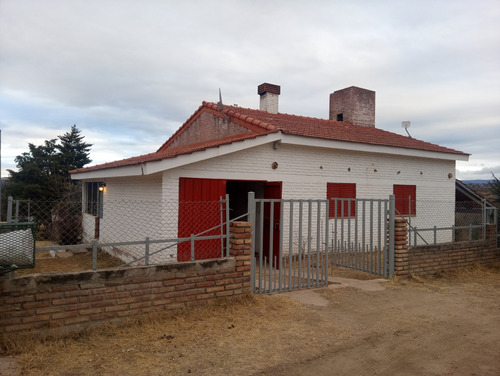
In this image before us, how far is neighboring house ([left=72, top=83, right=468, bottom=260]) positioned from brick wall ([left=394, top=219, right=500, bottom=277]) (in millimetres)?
3373

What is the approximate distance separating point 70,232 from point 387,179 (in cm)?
1130

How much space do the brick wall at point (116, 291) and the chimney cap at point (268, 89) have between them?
882 cm

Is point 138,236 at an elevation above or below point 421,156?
below

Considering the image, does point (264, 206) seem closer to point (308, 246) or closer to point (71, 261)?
point (308, 246)

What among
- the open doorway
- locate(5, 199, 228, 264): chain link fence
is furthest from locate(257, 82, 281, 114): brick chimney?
locate(5, 199, 228, 264): chain link fence

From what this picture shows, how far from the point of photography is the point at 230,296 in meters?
5.68

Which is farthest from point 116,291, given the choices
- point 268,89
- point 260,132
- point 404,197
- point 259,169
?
point 404,197

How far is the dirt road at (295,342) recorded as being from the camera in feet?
12.5

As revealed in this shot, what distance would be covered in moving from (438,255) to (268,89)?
8132mm

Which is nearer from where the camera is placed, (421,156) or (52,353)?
(52,353)

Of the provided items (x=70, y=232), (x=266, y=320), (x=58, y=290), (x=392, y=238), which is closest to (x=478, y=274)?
(x=392, y=238)

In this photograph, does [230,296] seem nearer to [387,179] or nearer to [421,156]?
[387,179]

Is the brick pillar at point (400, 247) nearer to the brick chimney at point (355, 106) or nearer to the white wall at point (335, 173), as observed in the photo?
the white wall at point (335, 173)

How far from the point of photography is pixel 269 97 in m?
13.7
